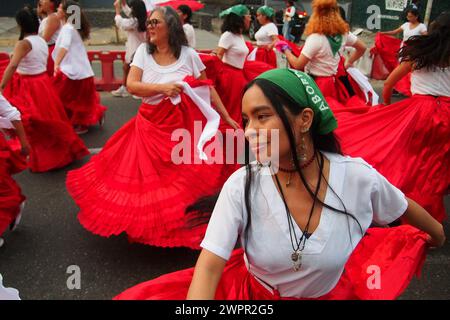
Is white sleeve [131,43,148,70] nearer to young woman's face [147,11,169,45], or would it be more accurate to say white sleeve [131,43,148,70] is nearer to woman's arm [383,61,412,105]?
young woman's face [147,11,169,45]

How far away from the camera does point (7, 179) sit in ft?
12.2

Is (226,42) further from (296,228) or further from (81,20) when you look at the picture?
(296,228)

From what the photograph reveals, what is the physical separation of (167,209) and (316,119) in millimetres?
1936

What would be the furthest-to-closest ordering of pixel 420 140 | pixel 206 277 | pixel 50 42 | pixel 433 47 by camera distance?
1. pixel 50 42
2. pixel 420 140
3. pixel 433 47
4. pixel 206 277

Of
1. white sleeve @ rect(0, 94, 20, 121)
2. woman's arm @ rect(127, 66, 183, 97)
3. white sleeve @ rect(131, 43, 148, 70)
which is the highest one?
white sleeve @ rect(131, 43, 148, 70)

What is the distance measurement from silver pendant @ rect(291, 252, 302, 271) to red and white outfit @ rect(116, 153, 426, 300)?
11 mm

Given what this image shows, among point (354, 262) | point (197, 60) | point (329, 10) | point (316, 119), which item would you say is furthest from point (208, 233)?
point (329, 10)

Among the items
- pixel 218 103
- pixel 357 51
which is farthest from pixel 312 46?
pixel 218 103

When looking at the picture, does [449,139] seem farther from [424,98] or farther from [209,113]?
[209,113]

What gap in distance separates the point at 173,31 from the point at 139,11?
11.4 ft

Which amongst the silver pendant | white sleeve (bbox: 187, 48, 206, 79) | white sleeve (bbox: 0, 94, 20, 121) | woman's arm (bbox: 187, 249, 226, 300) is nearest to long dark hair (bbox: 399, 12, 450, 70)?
white sleeve (bbox: 187, 48, 206, 79)

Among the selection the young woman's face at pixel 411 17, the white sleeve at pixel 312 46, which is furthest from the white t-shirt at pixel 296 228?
the young woman's face at pixel 411 17

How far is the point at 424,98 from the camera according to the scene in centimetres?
366

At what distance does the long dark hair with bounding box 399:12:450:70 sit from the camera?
3402 mm
